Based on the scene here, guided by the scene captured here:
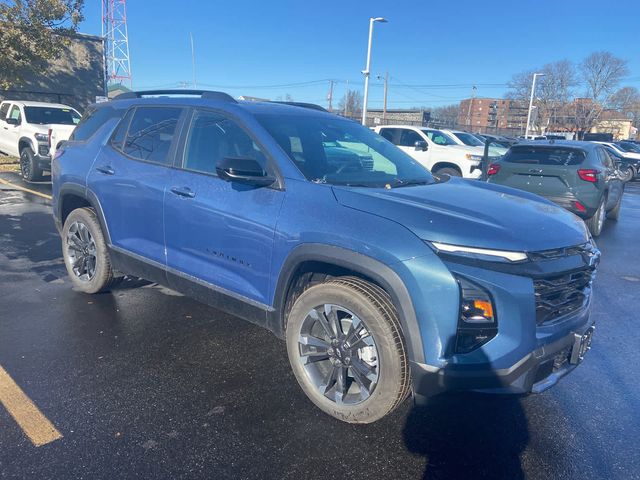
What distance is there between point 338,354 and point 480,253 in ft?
3.31

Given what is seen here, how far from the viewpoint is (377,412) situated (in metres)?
2.72

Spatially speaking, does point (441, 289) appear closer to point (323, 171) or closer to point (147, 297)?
point (323, 171)

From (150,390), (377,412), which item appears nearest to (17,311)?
(150,390)

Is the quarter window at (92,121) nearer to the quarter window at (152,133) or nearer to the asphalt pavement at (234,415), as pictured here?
the quarter window at (152,133)

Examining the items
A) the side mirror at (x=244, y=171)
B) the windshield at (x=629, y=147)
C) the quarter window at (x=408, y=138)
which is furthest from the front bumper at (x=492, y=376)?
the windshield at (x=629, y=147)

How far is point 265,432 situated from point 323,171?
1634 mm

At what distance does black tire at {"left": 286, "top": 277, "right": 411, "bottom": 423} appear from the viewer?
2604 mm

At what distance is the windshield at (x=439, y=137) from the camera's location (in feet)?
44.1

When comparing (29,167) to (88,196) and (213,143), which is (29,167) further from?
(213,143)

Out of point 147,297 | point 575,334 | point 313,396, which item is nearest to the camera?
point 575,334

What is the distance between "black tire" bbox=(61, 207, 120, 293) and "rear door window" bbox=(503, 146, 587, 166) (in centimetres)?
690

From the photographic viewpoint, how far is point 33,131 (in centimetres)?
1120

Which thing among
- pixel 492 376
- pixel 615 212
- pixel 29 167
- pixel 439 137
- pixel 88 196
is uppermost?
pixel 439 137

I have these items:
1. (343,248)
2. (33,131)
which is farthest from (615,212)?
(33,131)
